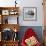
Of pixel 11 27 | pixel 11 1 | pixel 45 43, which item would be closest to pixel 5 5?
pixel 11 1

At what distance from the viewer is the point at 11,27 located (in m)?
5.68

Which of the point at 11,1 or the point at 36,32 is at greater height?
the point at 11,1

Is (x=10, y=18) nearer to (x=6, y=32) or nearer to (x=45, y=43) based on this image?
(x=6, y=32)

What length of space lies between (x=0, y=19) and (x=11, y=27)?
500mm

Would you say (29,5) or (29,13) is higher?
(29,5)

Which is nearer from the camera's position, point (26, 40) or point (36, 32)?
point (26, 40)

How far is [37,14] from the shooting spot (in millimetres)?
5730

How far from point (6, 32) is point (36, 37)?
1091 millimetres

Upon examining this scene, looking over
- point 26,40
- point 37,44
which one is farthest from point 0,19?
point 37,44

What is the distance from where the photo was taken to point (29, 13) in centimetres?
573

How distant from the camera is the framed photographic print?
18.7 ft

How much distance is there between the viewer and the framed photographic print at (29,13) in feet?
18.7

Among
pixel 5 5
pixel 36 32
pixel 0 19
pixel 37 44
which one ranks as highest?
pixel 5 5

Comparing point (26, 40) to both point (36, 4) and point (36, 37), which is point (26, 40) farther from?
point (36, 4)
